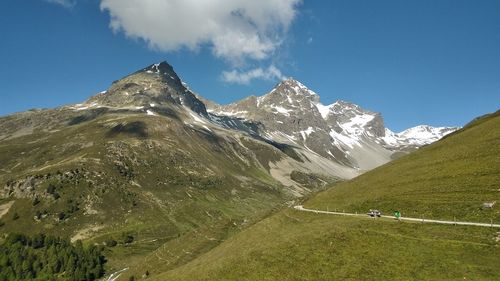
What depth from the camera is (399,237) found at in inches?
2625

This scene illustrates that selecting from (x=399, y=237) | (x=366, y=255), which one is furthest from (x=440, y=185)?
(x=366, y=255)

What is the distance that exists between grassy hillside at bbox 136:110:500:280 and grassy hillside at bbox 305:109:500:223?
0.21m

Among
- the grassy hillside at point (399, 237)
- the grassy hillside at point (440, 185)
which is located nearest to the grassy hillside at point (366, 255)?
the grassy hillside at point (399, 237)

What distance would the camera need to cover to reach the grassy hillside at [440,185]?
249 ft

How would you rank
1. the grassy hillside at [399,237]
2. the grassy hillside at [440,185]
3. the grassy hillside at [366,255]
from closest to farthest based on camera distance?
the grassy hillside at [366,255] → the grassy hillside at [399,237] → the grassy hillside at [440,185]

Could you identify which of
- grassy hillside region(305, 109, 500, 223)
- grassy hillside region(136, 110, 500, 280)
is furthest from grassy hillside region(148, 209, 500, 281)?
grassy hillside region(305, 109, 500, 223)

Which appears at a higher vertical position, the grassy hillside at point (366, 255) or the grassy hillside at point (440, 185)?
the grassy hillside at point (440, 185)

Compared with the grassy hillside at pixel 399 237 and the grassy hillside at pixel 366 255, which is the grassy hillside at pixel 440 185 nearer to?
the grassy hillside at pixel 399 237

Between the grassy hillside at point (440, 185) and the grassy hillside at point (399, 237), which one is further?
the grassy hillside at point (440, 185)

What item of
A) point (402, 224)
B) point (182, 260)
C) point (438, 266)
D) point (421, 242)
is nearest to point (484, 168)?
point (402, 224)

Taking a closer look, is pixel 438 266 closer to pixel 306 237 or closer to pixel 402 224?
pixel 402 224

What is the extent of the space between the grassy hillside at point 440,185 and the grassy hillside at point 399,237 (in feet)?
0.69

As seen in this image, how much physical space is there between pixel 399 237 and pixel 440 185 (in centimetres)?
2731

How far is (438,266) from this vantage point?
56125 millimetres
